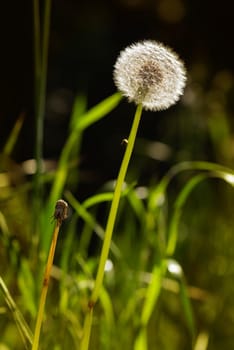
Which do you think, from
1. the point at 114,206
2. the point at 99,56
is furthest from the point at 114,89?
the point at 114,206

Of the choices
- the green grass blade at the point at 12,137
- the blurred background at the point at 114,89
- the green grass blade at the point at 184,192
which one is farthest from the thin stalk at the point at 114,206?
the blurred background at the point at 114,89

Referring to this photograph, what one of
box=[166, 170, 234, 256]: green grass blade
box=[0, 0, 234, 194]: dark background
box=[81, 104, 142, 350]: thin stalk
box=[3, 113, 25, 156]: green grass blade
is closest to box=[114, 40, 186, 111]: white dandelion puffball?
box=[81, 104, 142, 350]: thin stalk

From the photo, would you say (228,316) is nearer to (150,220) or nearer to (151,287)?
(150,220)

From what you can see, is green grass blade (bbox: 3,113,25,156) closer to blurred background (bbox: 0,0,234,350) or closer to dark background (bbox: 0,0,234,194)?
blurred background (bbox: 0,0,234,350)

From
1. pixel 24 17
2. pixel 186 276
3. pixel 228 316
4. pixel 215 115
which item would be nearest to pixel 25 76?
pixel 24 17

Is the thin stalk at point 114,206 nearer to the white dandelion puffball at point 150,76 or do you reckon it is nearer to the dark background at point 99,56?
the white dandelion puffball at point 150,76
